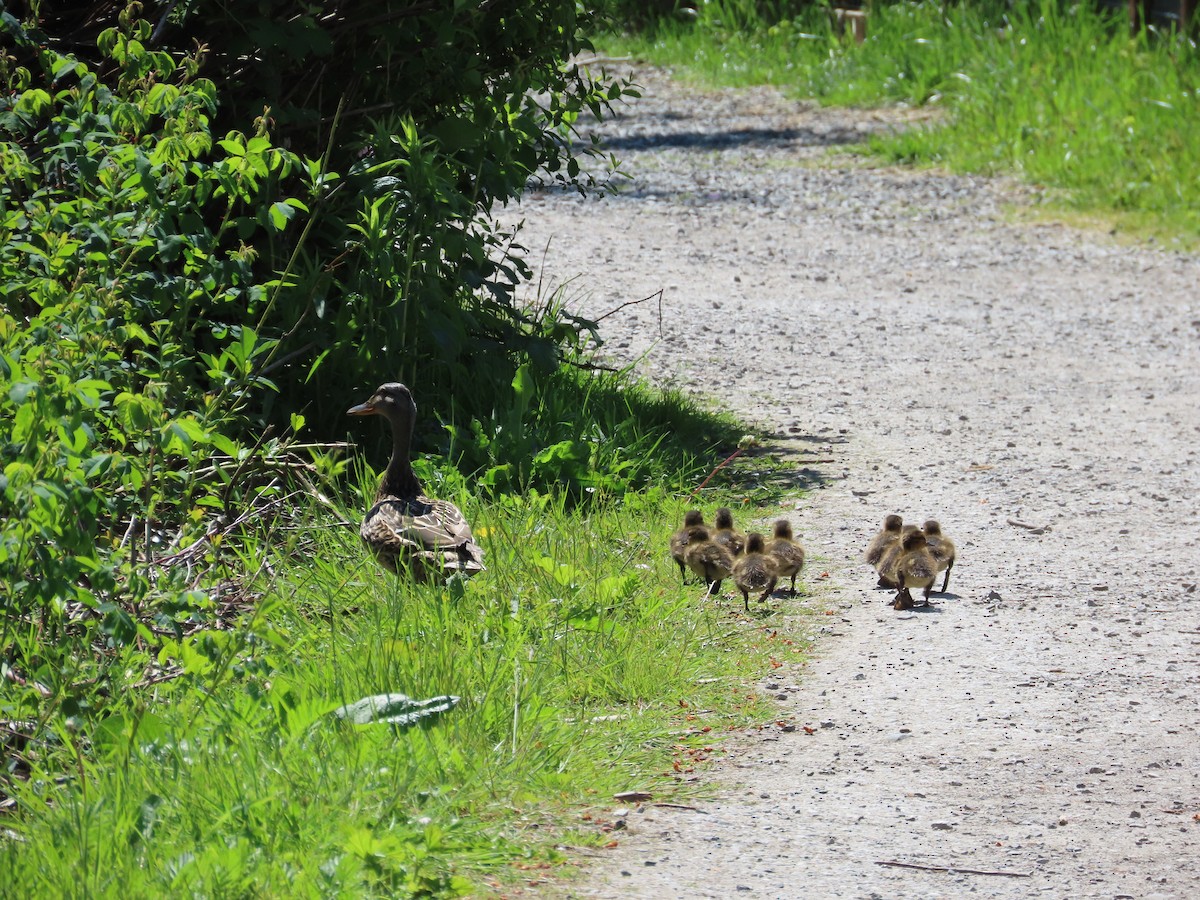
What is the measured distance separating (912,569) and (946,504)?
163 cm

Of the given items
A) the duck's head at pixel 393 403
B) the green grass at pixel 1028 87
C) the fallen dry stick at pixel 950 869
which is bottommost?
the fallen dry stick at pixel 950 869

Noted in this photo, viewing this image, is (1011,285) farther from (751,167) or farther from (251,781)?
(251,781)

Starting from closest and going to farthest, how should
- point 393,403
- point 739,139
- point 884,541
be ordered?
point 393,403 < point 884,541 < point 739,139

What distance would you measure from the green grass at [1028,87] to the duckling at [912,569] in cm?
861

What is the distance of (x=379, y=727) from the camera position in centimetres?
461

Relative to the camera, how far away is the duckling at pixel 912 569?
21.0 ft

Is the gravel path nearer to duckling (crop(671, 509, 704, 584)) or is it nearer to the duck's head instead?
duckling (crop(671, 509, 704, 584))

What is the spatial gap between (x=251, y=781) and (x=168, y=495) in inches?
83.9

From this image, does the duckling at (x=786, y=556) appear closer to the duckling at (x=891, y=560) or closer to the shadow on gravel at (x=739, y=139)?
the duckling at (x=891, y=560)

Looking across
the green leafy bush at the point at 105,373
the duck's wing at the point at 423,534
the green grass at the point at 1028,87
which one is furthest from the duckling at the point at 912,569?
the green grass at the point at 1028,87

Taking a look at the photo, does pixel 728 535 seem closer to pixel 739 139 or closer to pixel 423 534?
pixel 423 534

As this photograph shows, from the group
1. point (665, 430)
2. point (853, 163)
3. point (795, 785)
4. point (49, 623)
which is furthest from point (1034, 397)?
point (853, 163)

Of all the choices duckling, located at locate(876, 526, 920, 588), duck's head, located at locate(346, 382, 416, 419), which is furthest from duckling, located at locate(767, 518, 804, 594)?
duck's head, located at locate(346, 382, 416, 419)

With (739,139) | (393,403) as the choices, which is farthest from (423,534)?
(739,139)
